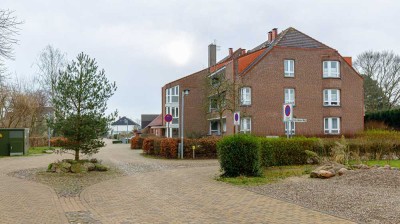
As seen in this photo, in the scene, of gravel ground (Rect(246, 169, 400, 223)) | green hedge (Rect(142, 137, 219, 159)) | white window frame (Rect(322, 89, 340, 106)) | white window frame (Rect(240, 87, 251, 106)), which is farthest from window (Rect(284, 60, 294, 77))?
gravel ground (Rect(246, 169, 400, 223))

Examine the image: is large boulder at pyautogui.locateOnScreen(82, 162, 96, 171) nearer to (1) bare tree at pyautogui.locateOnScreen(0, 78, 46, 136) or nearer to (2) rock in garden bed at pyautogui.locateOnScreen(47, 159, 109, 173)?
(2) rock in garden bed at pyautogui.locateOnScreen(47, 159, 109, 173)

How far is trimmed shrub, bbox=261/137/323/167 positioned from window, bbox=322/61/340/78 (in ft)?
74.3

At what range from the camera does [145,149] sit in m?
31.8

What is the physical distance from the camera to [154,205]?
9.77 meters

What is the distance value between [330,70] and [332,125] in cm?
524

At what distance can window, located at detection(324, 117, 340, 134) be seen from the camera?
4044 centimetres

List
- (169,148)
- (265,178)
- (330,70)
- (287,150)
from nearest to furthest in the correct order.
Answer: (265,178), (287,150), (169,148), (330,70)

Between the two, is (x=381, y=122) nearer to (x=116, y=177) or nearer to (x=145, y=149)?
(x=145, y=149)

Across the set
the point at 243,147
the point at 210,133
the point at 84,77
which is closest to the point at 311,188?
the point at 243,147

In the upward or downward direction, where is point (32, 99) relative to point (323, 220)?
upward

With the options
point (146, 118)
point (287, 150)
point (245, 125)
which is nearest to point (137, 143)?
point (245, 125)

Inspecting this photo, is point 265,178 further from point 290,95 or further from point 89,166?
point 290,95

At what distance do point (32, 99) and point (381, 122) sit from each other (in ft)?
114

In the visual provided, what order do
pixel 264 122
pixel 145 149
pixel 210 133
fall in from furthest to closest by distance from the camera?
pixel 210 133, pixel 264 122, pixel 145 149
